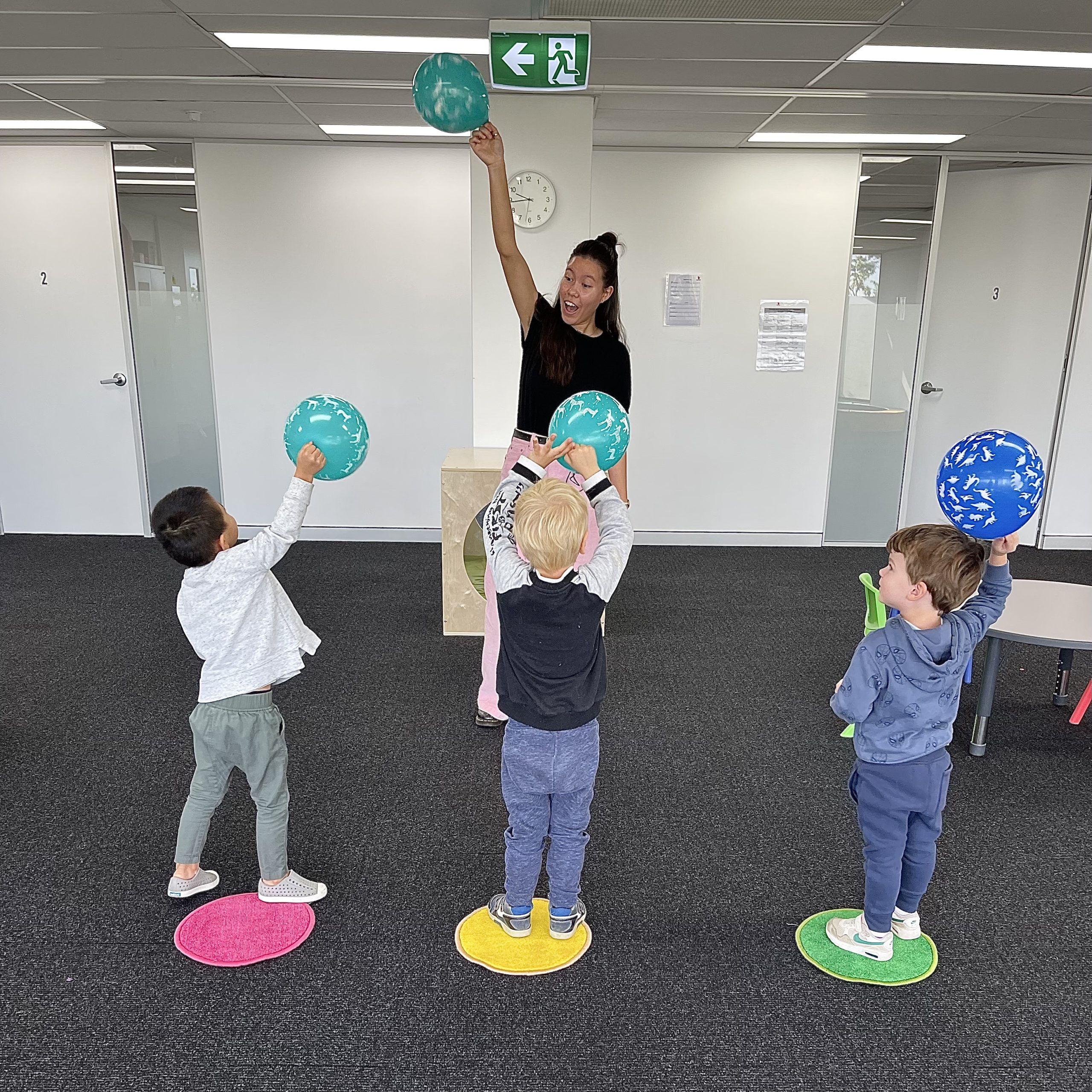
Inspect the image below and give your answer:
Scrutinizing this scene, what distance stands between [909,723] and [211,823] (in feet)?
6.52

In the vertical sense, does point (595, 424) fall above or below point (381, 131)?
below

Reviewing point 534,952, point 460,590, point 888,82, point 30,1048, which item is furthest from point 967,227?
point 30,1048

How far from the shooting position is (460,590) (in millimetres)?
4156

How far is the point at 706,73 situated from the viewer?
12.7 feet

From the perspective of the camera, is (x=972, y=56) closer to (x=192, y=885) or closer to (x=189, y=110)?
(x=189, y=110)

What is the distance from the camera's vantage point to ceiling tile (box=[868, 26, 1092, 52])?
329 cm

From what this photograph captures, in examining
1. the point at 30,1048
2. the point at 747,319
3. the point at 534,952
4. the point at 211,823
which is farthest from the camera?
the point at 747,319

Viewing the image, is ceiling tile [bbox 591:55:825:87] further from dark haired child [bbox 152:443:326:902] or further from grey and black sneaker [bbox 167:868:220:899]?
grey and black sneaker [bbox 167:868:220:899]

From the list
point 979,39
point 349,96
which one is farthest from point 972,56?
point 349,96

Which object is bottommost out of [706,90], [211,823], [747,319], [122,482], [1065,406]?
[211,823]

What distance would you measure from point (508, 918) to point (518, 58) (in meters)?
3.06

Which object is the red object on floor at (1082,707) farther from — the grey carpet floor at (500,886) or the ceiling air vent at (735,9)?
the ceiling air vent at (735,9)

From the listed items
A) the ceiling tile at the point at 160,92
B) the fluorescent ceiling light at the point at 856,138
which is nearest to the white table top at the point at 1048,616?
the fluorescent ceiling light at the point at 856,138

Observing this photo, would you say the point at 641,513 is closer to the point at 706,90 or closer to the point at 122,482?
the point at 706,90
